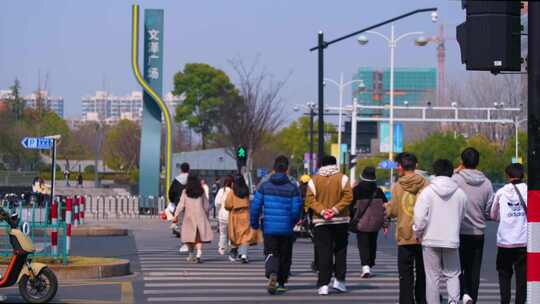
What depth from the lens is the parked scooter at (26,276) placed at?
12789mm

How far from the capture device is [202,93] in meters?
86.4

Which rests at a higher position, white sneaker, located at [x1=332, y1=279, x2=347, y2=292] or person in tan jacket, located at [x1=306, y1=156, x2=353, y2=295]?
person in tan jacket, located at [x1=306, y1=156, x2=353, y2=295]

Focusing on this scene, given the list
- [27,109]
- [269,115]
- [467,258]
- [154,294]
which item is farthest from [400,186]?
Answer: [27,109]

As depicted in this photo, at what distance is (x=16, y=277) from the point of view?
507 inches

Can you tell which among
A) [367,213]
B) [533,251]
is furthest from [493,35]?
[367,213]

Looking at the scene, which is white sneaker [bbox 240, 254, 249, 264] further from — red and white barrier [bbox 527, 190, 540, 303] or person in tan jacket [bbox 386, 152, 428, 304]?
red and white barrier [bbox 527, 190, 540, 303]

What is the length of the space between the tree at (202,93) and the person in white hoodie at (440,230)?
243ft

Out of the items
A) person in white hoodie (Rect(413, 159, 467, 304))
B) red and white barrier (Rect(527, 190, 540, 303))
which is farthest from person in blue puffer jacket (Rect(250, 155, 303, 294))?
red and white barrier (Rect(527, 190, 540, 303))

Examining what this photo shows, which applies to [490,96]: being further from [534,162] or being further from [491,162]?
[534,162]

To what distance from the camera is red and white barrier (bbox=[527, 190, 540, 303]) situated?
24.8ft

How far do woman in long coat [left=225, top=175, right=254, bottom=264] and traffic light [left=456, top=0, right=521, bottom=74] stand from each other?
11.4 meters

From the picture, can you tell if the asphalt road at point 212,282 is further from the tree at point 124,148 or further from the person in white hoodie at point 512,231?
the tree at point 124,148

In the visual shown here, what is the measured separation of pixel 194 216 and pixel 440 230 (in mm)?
9445

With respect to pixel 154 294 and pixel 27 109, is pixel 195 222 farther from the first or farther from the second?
pixel 27 109
